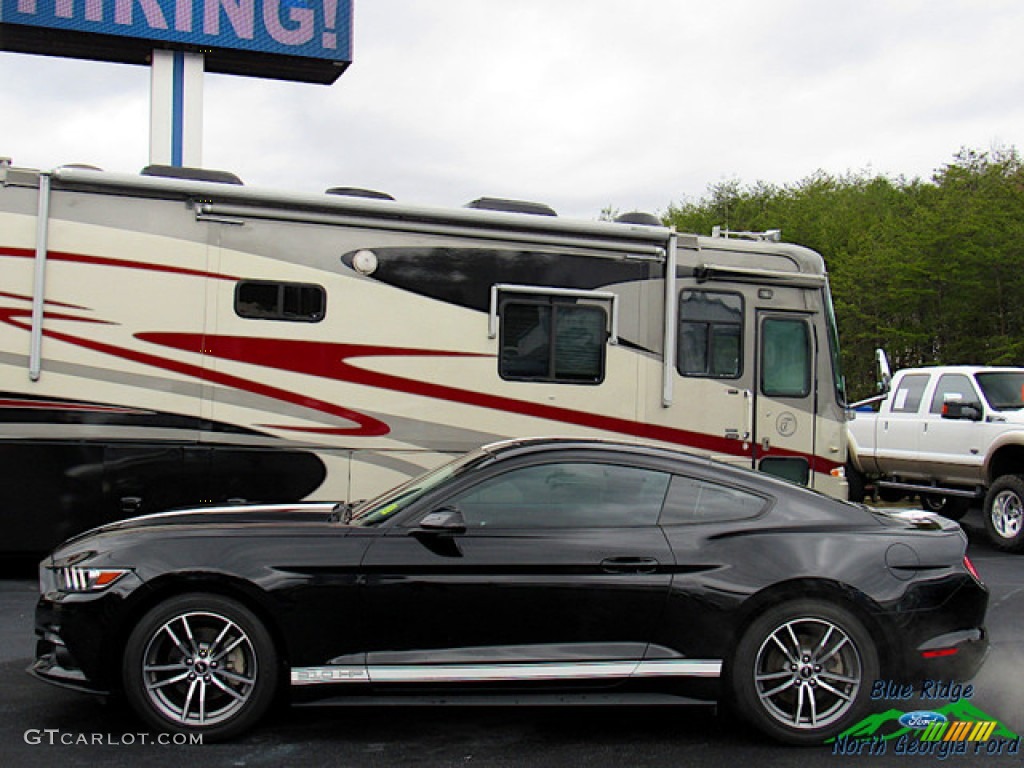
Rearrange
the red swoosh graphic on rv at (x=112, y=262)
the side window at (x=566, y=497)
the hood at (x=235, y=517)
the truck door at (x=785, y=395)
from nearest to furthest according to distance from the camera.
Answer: the side window at (x=566, y=497) → the hood at (x=235, y=517) → the red swoosh graphic on rv at (x=112, y=262) → the truck door at (x=785, y=395)

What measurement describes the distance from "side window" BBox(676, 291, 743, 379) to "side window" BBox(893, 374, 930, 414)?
184 inches

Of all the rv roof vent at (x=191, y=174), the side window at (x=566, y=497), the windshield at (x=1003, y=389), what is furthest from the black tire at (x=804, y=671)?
the windshield at (x=1003, y=389)

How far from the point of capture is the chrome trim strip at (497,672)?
4496 millimetres

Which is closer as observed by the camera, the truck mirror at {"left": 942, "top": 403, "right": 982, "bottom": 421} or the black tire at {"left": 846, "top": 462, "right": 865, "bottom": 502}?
the truck mirror at {"left": 942, "top": 403, "right": 982, "bottom": 421}

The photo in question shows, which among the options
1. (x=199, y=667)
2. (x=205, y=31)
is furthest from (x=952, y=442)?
(x=205, y=31)

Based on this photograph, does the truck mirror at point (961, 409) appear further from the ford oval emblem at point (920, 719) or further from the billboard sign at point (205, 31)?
the billboard sign at point (205, 31)

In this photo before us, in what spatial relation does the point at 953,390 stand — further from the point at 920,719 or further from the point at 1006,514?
the point at 920,719

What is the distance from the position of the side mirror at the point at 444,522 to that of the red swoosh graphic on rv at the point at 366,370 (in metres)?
4.01

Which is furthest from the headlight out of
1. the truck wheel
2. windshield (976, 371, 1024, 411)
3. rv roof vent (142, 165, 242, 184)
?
windshield (976, 371, 1024, 411)

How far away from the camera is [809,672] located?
15.3ft

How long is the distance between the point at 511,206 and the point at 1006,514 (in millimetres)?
6760

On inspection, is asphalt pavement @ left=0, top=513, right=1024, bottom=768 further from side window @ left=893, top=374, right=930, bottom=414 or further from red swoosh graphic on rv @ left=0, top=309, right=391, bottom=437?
side window @ left=893, top=374, right=930, bottom=414

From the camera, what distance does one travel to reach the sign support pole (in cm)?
1738

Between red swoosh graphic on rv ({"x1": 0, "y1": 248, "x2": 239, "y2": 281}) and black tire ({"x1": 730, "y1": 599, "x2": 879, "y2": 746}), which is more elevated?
red swoosh graphic on rv ({"x1": 0, "y1": 248, "x2": 239, "y2": 281})
